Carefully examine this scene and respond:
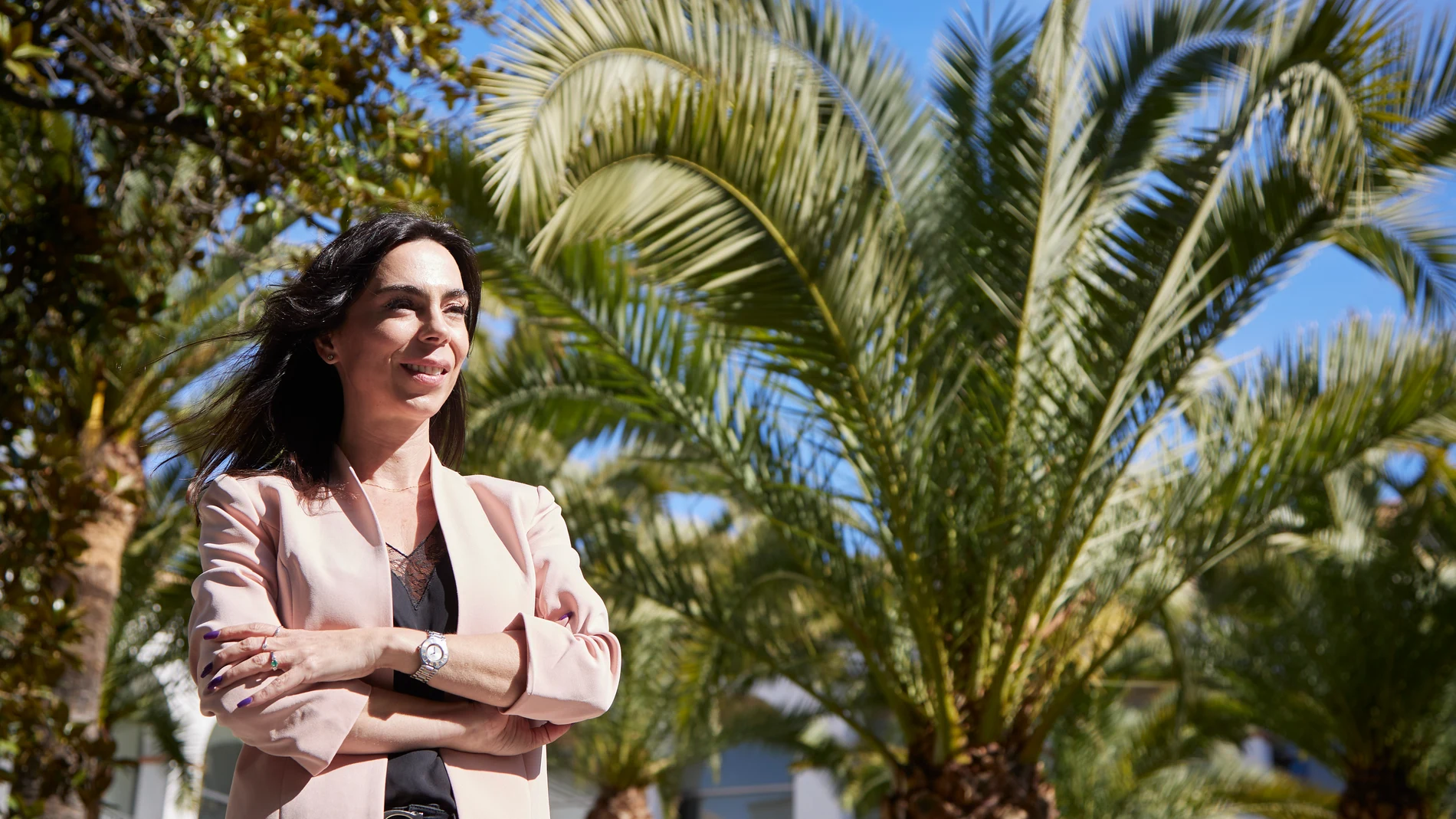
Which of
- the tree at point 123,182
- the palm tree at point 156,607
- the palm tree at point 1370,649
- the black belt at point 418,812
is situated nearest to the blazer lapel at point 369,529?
the black belt at point 418,812

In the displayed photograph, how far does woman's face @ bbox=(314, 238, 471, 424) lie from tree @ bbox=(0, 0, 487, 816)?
6.05 feet

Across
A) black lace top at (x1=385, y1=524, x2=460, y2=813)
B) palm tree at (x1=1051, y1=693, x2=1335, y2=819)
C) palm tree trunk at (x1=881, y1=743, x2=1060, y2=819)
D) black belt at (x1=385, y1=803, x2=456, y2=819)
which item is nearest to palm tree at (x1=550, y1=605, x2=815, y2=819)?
palm tree at (x1=1051, y1=693, x2=1335, y2=819)

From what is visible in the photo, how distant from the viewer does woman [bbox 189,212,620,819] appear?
65.2 inches

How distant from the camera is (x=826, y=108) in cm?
625

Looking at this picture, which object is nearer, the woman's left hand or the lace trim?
the woman's left hand

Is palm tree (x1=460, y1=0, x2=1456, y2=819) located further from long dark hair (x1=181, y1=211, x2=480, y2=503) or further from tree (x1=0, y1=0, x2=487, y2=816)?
long dark hair (x1=181, y1=211, x2=480, y2=503)

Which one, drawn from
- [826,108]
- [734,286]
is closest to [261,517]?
[734,286]

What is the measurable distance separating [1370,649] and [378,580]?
10.7 m

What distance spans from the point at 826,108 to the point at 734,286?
4.09 ft

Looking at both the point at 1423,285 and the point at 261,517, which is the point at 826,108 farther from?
the point at 261,517

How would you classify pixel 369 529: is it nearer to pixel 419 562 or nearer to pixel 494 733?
pixel 419 562

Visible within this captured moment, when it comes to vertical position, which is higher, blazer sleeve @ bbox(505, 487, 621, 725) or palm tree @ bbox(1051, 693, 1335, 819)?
palm tree @ bbox(1051, 693, 1335, 819)

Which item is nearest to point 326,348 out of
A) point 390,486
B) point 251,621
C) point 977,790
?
point 390,486

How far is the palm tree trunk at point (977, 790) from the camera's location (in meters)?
5.81
